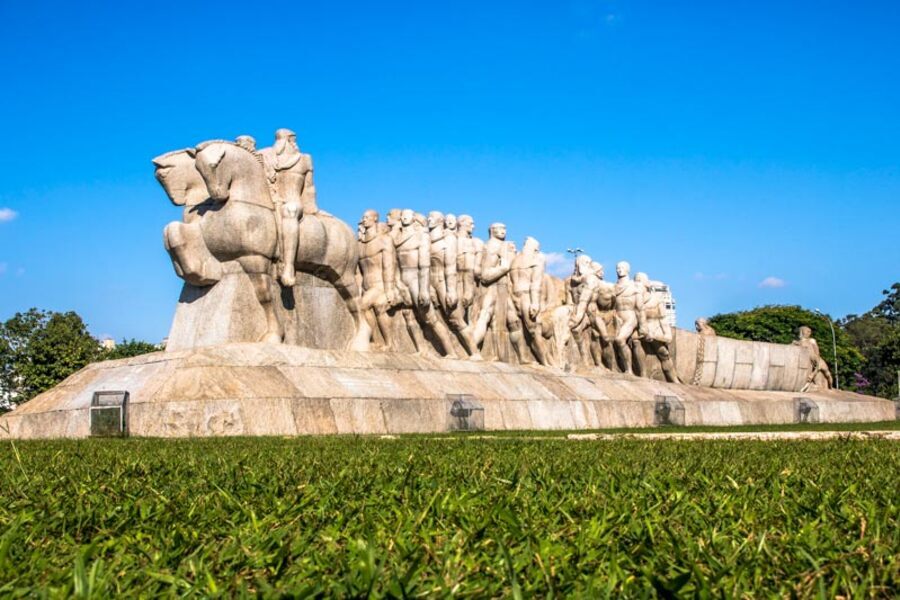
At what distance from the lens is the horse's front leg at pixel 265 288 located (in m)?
17.7

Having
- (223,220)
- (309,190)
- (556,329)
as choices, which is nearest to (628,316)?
(556,329)

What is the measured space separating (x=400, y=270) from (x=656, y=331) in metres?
9.24

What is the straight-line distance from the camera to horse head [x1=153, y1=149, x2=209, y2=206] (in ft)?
60.5

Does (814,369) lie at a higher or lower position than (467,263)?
lower

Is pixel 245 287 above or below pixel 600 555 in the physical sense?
above

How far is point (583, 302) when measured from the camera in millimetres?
26484

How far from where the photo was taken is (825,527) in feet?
11.4

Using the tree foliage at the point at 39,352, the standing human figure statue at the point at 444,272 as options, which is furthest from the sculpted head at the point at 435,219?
the tree foliage at the point at 39,352

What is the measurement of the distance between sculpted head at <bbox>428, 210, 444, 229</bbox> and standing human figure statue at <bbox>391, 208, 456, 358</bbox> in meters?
0.30

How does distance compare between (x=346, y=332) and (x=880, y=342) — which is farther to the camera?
(x=880, y=342)

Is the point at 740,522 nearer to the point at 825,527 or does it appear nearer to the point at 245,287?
the point at 825,527

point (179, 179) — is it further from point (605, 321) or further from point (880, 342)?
point (880, 342)

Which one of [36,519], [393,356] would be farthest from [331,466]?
[393,356]

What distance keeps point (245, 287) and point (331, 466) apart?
11.8 metres
